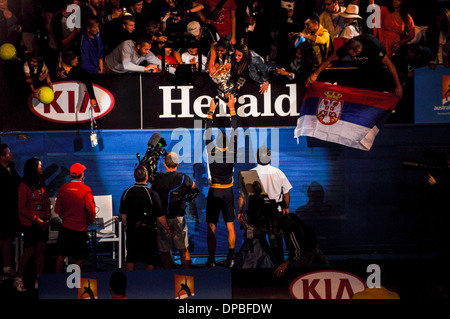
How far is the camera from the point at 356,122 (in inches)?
382

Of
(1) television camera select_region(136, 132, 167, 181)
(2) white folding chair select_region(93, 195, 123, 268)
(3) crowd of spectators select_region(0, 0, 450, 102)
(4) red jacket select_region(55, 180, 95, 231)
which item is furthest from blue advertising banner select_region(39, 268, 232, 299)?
(3) crowd of spectators select_region(0, 0, 450, 102)

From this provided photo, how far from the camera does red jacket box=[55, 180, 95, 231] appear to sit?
26.5 ft

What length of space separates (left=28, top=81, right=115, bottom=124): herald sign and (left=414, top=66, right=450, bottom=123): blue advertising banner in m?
5.61

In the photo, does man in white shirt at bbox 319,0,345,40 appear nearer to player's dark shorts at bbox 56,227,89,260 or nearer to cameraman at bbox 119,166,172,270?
cameraman at bbox 119,166,172,270

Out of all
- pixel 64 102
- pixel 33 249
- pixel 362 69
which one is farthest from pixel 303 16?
pixel 33 249

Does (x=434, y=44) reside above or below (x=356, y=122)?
above

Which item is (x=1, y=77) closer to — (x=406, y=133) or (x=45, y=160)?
(x=45, y=160)

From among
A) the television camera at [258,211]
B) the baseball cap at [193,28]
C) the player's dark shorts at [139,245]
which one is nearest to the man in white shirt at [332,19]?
the baseball cap at [193,28]

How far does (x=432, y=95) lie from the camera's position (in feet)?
32.7

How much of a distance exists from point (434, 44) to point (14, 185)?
787cm

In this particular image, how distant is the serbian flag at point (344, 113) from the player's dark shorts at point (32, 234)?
4.75 metres

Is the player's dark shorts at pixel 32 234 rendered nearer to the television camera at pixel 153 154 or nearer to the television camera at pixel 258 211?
the television camera at pixel 153 154

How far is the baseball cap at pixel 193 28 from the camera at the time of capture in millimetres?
9828

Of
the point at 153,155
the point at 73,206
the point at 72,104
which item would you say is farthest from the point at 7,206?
the point at 153,155
